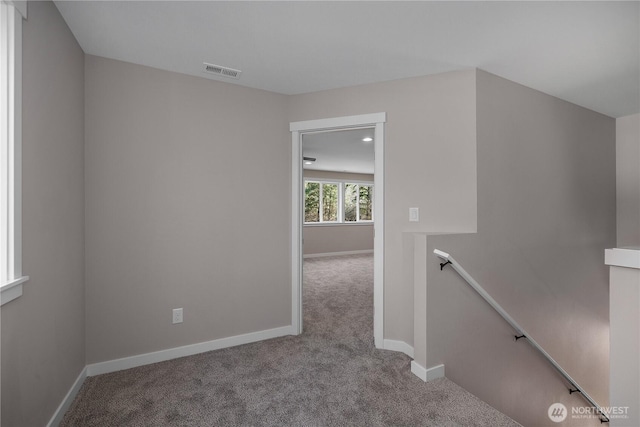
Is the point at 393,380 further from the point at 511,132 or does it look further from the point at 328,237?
the point at 328,237

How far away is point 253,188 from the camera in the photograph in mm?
2818

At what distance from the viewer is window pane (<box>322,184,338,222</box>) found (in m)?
8.54

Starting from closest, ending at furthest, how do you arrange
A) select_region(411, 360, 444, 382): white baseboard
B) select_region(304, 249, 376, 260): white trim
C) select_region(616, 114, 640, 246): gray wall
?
select_region(411, 360, 444, 382): white baseboard → select_region(616, 114, 640, 246): gray wall → select_region(304, 249, 376, 260): white trim

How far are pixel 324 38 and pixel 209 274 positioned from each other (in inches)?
83.1

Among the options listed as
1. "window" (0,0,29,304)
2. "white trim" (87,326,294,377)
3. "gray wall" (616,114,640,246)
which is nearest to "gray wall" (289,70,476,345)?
"white trim" (87,326,294,377)

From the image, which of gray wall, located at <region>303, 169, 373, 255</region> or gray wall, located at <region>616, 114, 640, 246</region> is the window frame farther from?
gray wall, located at <region>616, 114, 640, 246</region>

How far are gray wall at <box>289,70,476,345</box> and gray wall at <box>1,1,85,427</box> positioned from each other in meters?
2.03

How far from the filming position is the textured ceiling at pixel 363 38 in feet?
5.72

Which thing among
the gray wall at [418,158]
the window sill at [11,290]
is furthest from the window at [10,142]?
the gray wall at [418,158]

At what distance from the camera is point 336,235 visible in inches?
334

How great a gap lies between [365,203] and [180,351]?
728cm

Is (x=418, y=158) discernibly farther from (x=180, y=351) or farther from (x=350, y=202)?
(x=350, y=202)

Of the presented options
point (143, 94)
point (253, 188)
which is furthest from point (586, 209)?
point (143, 94)

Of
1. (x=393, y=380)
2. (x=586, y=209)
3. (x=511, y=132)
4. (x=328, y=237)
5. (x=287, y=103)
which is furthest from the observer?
(x=328, y=237)
